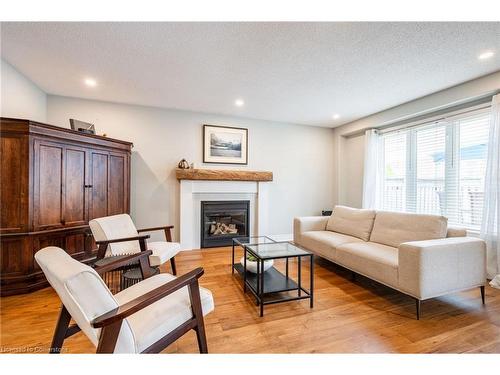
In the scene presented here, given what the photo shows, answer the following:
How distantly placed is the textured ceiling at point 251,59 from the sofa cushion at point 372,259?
78.9 inches

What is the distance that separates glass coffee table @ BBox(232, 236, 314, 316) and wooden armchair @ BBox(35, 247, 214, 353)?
740 millimetres

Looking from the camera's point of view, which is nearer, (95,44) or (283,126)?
(95,44)

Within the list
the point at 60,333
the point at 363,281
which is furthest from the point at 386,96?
the point at 60,333

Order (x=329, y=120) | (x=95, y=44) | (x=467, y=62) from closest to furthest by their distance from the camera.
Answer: (x=95, y=44), (x=467, y=62), (x=329, y=120)

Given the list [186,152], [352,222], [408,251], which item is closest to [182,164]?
[186,152]

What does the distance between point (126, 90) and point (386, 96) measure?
371 cm

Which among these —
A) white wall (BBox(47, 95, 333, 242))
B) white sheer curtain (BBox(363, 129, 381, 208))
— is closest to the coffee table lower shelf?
white wall (BBox(47, 95, 333, 242))

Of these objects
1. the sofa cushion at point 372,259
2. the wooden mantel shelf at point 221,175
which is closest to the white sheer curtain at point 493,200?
the sofa cushion at point 372,259

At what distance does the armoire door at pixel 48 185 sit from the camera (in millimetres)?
2447

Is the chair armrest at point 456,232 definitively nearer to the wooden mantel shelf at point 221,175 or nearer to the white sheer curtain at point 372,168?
the white sheer curtain at point 372,168

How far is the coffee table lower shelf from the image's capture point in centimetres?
207
